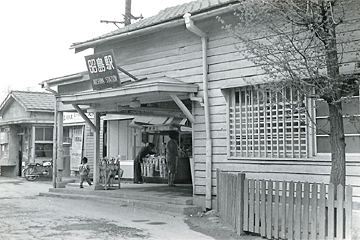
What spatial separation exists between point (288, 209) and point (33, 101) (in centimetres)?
2262

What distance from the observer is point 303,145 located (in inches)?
385

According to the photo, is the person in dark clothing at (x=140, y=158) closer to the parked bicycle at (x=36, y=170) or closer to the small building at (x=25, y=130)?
the parked bicycle at (x=36, y=170)

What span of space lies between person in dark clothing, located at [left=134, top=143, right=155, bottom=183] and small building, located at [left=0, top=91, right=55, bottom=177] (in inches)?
382

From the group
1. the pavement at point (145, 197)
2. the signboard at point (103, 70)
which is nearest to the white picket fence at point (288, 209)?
the pavement at point (145, 197)

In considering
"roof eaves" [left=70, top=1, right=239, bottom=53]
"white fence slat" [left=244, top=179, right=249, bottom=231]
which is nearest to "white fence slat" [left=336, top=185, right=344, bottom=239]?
"white fence slat" [left=244, top=179, right=249, bottom=231]

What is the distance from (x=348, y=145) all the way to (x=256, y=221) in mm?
2469

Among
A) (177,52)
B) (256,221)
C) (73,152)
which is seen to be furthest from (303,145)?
(73,152)

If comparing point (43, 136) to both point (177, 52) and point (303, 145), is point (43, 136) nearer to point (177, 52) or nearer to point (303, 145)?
point (177, 52)

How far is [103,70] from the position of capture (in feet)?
43.1

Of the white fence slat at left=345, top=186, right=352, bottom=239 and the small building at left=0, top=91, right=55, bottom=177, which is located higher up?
the small building at left=0, top=91, right=55, bottom=177

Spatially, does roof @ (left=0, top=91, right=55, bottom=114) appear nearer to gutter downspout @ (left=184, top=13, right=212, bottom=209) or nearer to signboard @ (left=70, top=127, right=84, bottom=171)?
signboard @ (left=70, top=127, right=84, bottom=171)

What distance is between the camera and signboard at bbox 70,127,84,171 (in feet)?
81.3

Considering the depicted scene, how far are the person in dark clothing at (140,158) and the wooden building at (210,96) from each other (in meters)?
4.64

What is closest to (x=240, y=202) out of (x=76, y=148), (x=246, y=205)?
(x=246, y=205)
